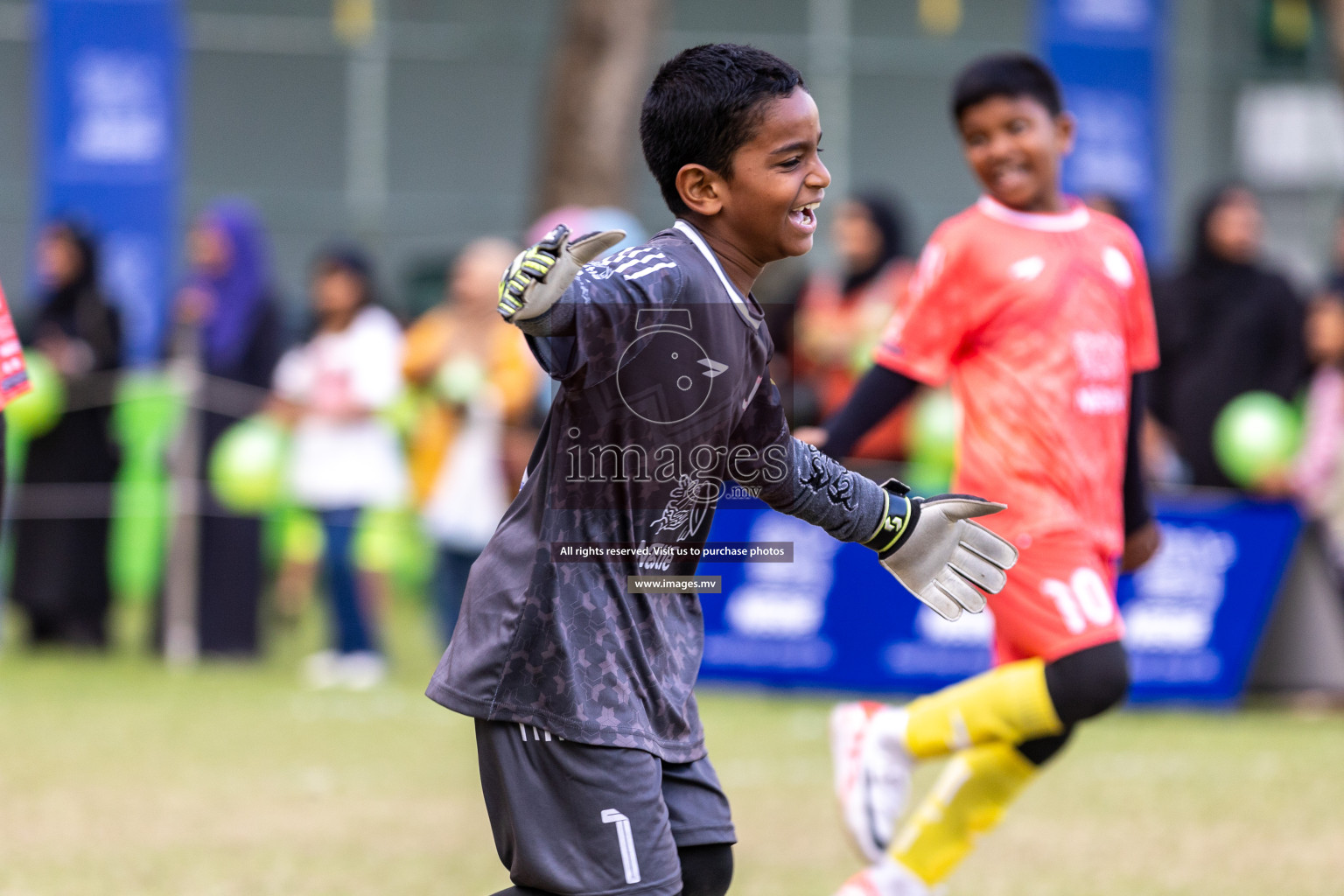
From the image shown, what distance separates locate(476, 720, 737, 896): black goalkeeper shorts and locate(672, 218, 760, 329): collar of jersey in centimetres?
69

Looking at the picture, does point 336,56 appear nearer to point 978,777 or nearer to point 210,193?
point 210,193

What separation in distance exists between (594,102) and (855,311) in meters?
4.67

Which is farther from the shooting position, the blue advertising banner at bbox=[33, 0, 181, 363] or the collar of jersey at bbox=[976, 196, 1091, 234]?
the blue advertising banner at bbox=[33, 0, 181, 363]

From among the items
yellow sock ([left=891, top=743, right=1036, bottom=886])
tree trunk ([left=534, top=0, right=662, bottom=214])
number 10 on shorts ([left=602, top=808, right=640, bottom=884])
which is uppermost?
tree trunk ([left=534, top=0, right=662, bottom=214])

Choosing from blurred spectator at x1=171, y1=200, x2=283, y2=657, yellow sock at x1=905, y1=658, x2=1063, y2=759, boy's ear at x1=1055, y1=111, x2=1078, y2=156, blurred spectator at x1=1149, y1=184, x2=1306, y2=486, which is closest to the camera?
yellow sock at x1=905, y1=658, x2=1063, y2=759

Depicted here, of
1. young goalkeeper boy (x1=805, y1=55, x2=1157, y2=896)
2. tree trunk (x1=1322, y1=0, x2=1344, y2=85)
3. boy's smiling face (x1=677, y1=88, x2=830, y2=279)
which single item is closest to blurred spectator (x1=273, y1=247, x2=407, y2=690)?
young goalkeeper boy (x1=805, y1=55, x2=1157, y2=896)

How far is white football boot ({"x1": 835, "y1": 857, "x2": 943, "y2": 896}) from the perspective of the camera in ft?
14.6

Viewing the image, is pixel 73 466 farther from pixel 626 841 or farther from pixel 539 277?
pixel 539 277

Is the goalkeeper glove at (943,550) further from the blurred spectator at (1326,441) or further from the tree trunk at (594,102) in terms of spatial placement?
the tree trunk at (594,102)

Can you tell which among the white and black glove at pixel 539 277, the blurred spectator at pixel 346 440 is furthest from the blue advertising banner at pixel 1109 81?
the white and black glove at pixel 539 277

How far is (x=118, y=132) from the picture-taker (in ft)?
40.9

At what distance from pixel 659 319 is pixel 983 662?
19.7 ft

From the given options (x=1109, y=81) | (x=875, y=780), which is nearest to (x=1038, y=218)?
(x=875, y=780)

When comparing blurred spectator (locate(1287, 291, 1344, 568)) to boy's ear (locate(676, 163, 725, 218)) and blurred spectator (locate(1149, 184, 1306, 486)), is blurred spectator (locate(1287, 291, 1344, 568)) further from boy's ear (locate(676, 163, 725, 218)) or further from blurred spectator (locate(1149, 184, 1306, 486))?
boy's ear (locate(676, 163, 725, 218))
